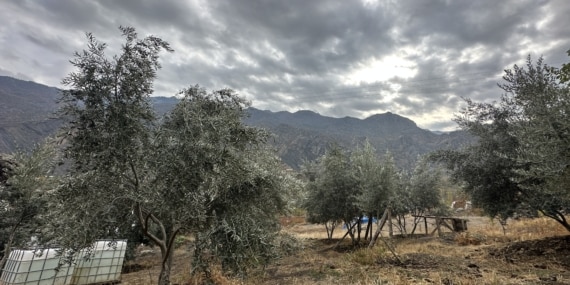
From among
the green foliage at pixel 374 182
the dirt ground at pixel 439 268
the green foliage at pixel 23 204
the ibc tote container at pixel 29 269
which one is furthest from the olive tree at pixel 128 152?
the green foliage at pixel 23 204

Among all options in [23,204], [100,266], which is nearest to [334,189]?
[100,266]

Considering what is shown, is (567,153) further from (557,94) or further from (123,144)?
(123,144)

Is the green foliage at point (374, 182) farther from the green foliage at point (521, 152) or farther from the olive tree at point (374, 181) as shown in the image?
the green foliage at point (521, 152)

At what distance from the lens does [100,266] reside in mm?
15773

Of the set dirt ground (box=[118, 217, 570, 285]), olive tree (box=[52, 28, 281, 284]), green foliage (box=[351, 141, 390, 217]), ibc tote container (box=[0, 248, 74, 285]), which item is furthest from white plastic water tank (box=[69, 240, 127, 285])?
green foliage (box=[351, 141, 390, 217])

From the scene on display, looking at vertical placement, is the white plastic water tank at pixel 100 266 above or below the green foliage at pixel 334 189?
below

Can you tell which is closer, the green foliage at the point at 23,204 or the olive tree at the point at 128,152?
the olive tree at the point at 128,152

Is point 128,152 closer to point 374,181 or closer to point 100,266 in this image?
point 100,266

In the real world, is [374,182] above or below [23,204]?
above

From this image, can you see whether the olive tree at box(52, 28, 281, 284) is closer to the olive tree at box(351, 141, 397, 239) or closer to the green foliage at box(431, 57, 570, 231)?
the green foliage at box(431, 57, 570, 231)

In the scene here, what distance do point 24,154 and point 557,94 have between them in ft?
95.9

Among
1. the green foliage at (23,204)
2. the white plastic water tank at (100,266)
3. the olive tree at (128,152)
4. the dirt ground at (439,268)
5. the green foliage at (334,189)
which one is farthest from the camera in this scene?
the green foliage at (334,189)

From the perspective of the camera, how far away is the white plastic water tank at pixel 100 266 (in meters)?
15.2

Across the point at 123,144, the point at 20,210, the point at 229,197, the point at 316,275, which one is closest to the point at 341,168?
the point at 316,275
